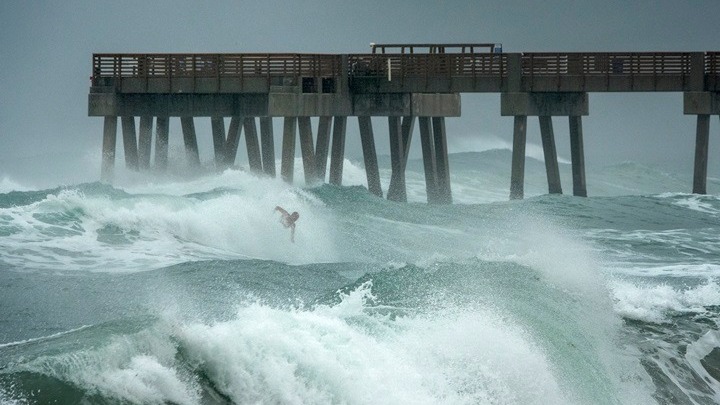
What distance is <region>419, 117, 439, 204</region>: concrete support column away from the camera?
4175 centimetres

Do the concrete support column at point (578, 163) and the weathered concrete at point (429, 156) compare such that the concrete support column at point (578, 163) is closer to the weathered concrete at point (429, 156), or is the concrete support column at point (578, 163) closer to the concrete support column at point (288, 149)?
the weathered concrete at point (429, 156)

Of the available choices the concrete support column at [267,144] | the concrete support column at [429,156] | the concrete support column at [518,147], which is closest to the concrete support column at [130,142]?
the concrete support column at [267,144]

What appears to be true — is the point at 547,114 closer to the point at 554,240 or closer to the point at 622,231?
the point at 622,231

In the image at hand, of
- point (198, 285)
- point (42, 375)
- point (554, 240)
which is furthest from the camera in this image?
point (554, 240)

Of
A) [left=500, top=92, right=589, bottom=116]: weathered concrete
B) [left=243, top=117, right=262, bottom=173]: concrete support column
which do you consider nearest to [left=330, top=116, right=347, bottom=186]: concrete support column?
[left=243, top=117, right=262, bottom=173]: concrete support column

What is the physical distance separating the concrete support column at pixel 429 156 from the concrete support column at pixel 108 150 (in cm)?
995

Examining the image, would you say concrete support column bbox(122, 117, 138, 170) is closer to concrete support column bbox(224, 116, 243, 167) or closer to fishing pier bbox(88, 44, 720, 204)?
fishing pier bbox(88, 44, 720, 204)

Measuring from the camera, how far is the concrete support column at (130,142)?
42.9m

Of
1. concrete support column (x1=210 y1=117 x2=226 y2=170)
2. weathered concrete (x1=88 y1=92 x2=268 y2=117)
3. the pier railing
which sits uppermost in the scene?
the pier railing

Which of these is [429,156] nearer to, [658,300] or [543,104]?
[543,104]

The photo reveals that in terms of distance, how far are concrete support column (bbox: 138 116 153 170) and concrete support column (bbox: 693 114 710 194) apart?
18.9 m

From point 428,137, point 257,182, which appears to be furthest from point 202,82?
point 428,137

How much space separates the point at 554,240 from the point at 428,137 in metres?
12.8

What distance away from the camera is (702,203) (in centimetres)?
4475
